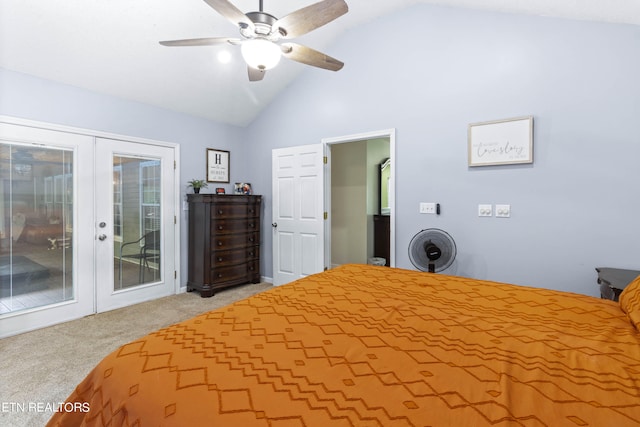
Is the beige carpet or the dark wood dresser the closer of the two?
the beige carpet

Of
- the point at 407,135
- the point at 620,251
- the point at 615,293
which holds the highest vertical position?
the point at 407,135

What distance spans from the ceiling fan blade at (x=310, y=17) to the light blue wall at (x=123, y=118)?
250cm

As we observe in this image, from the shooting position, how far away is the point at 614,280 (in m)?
2.00

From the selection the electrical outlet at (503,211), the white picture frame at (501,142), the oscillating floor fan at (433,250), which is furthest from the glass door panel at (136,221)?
the electrical outlet at (503,211)

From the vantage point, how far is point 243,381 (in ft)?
2.82

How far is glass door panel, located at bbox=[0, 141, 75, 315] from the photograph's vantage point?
8.93 ft

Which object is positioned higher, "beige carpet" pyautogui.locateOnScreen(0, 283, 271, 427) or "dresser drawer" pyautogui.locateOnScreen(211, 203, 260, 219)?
"dresser drawer" pyautogui.locateOnScreen(211, 203, 260, 219)

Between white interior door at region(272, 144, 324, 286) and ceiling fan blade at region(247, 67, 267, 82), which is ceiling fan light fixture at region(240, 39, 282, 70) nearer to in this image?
ceiling fan blade at region(247, 67, 267, 82)

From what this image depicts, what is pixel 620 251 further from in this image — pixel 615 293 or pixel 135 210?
pixel 135 210

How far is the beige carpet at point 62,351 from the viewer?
1.85 m

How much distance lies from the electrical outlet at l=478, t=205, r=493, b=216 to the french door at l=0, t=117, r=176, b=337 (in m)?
3.57

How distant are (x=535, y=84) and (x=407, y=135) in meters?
1.14

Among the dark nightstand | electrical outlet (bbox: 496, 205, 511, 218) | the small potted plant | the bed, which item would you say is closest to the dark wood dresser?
the small potted plant

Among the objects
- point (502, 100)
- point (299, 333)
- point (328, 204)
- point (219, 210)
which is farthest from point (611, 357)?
point (219, 210)
